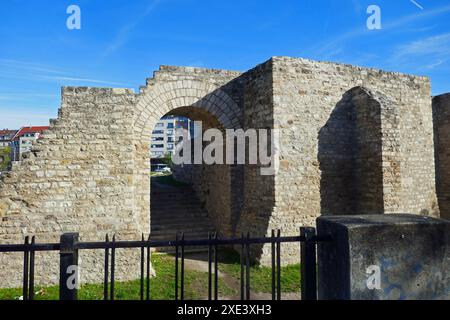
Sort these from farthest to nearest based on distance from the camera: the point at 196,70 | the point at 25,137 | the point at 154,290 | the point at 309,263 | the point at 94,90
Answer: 1. the point at 25,137
2. the point at 196,70
3. the point at 94,90
4. the point at 154,290
5. the point at 309,263

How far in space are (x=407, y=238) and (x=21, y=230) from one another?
25.3ft

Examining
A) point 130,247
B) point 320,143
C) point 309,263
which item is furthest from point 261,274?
point 130,247

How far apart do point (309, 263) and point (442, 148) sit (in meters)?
12.8

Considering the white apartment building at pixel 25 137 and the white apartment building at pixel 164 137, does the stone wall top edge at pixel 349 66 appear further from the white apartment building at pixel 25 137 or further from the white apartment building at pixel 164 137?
the white apartment building at pixel 25 137

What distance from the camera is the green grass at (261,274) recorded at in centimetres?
662

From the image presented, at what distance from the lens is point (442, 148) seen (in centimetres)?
1239

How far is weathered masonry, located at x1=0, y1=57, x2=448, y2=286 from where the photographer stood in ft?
23.5

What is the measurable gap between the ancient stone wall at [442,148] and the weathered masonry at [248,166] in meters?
2.81

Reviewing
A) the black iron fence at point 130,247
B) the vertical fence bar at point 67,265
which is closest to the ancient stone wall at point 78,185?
the black iron fence at point 130,247

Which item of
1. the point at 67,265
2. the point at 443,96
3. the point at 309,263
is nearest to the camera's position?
the point at 67,265

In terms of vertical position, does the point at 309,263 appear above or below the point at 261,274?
above

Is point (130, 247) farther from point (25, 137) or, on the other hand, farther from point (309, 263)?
point (25, 137)
